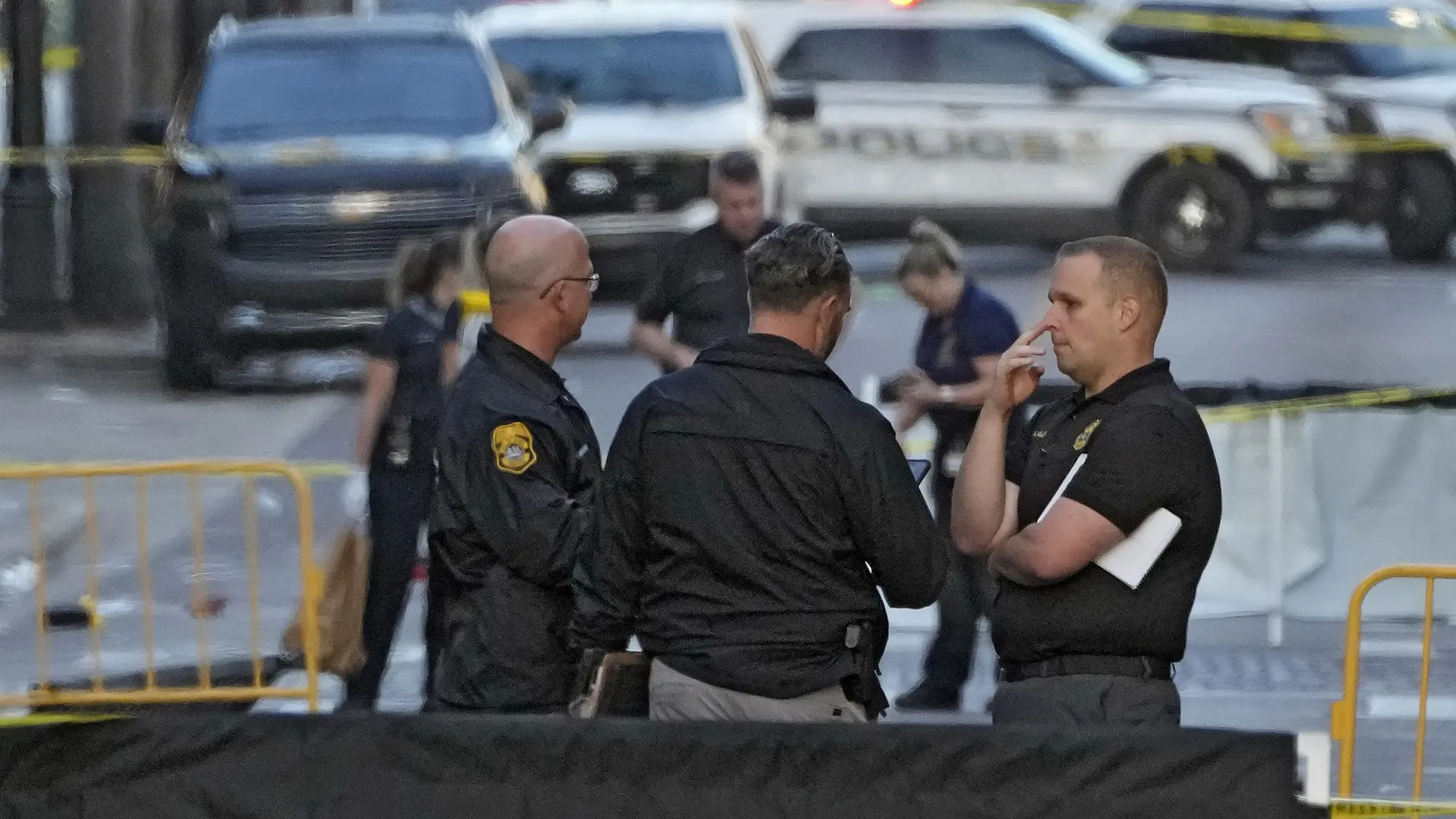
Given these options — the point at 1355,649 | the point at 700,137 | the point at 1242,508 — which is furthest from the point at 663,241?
the point at 1355,649

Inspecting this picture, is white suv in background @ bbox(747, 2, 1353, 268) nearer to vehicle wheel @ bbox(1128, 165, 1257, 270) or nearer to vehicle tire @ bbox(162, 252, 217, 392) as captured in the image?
vehicle wheel @ bbox(1128, 165, 1257, 270)

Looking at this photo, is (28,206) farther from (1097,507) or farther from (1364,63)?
(1097,507)

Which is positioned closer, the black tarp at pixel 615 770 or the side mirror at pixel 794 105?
the black tarp at pixel 615 770

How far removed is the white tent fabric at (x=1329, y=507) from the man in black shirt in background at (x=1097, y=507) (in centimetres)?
493

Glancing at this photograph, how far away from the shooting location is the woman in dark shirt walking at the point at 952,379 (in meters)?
8.20

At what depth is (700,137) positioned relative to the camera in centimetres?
1566

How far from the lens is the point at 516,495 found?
471 cm

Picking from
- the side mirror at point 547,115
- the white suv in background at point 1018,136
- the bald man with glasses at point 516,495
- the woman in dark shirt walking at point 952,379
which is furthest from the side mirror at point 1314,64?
the bald man with glasses at point 516,495

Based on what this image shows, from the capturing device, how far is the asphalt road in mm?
8305

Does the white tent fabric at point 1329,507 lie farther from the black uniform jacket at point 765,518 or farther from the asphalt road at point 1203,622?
the black uniform jacket at point 765,518

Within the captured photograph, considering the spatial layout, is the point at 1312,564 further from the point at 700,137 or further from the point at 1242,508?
the point at 700,137

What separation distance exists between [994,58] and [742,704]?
13996 mm

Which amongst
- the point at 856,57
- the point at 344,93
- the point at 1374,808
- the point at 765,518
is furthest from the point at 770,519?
the point at 856,57

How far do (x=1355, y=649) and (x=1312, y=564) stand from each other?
4.87 metres
